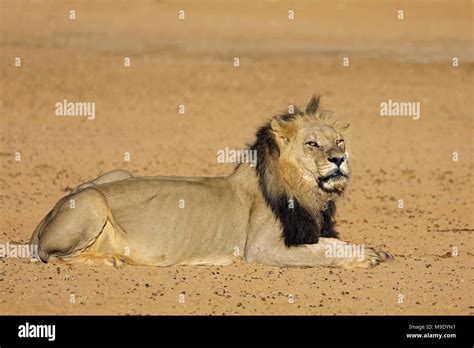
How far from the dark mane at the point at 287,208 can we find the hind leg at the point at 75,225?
1582 mm

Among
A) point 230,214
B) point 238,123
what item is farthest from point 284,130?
point 238,123

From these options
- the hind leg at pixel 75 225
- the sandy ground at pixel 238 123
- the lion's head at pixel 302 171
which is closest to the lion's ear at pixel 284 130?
the lion's head at pixel 302 171

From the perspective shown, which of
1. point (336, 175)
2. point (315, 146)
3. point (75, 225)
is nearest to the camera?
point (75, 225)

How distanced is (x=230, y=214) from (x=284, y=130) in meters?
0.97

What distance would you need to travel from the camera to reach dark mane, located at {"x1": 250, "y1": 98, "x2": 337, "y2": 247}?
10.8 meters

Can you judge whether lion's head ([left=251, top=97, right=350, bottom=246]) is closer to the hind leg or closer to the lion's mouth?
the lion's mouth

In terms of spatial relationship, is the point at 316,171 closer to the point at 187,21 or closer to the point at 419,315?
the point at 419,315

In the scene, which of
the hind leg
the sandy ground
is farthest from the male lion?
the sandy ground

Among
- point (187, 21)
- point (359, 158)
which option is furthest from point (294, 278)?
point (187, 21)

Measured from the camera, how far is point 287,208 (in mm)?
10867

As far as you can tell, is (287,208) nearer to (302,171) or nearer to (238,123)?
(302,171)

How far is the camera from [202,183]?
437 inches

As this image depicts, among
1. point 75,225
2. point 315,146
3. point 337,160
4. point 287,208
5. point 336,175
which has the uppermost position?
point 315,146

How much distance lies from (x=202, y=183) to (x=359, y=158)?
8176 mm
